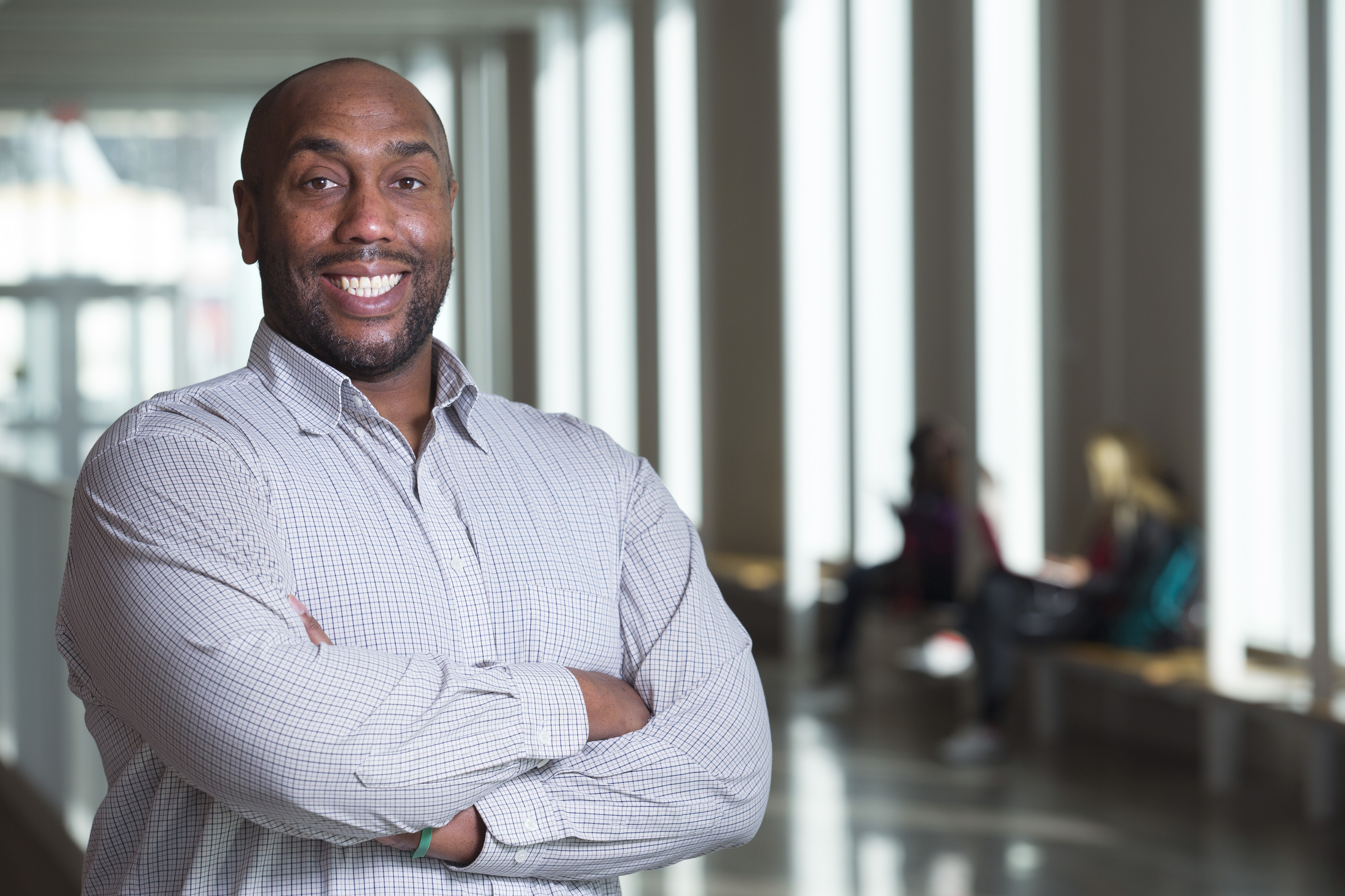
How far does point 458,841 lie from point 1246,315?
5308mm

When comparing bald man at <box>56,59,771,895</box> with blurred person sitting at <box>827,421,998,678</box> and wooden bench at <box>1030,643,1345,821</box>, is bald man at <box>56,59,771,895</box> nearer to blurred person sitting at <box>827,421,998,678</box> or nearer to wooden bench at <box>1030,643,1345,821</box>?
wooden bench at <box>1030,643,1345,821</box>

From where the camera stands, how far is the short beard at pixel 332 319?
5.19ft

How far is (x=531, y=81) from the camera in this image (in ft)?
41.2

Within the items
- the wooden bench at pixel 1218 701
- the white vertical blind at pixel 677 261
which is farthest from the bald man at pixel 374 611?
the white vertical blind at pixel 677 261

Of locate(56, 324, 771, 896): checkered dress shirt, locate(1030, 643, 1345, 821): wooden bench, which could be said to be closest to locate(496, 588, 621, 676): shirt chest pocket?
locate(56, 324, 771, 896): checkered dress shirt

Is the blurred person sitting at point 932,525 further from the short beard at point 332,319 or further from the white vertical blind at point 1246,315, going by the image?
the short beard at point 332,319

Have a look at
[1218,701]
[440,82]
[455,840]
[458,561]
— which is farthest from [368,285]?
[440,82]

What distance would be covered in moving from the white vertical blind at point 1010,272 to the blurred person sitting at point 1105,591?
626 millimetres

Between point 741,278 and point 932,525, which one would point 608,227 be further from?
point 932,525

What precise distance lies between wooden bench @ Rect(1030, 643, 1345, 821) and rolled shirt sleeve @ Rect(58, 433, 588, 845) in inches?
172

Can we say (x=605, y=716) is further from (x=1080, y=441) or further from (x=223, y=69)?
(x=223, y=69)

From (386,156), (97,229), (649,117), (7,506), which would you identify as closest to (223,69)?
(97,229)

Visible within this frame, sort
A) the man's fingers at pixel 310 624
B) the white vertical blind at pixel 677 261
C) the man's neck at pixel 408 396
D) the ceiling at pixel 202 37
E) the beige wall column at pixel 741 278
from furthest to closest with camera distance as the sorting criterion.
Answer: the ceiling at pixel 202 37 < the white vertical blind at pixel 677 261 < the beige wall column at pixel 741 278 < the man's neck at pixel 408 396 < the man's fingers at pixel 310 624

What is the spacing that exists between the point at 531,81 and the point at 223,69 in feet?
12.5
